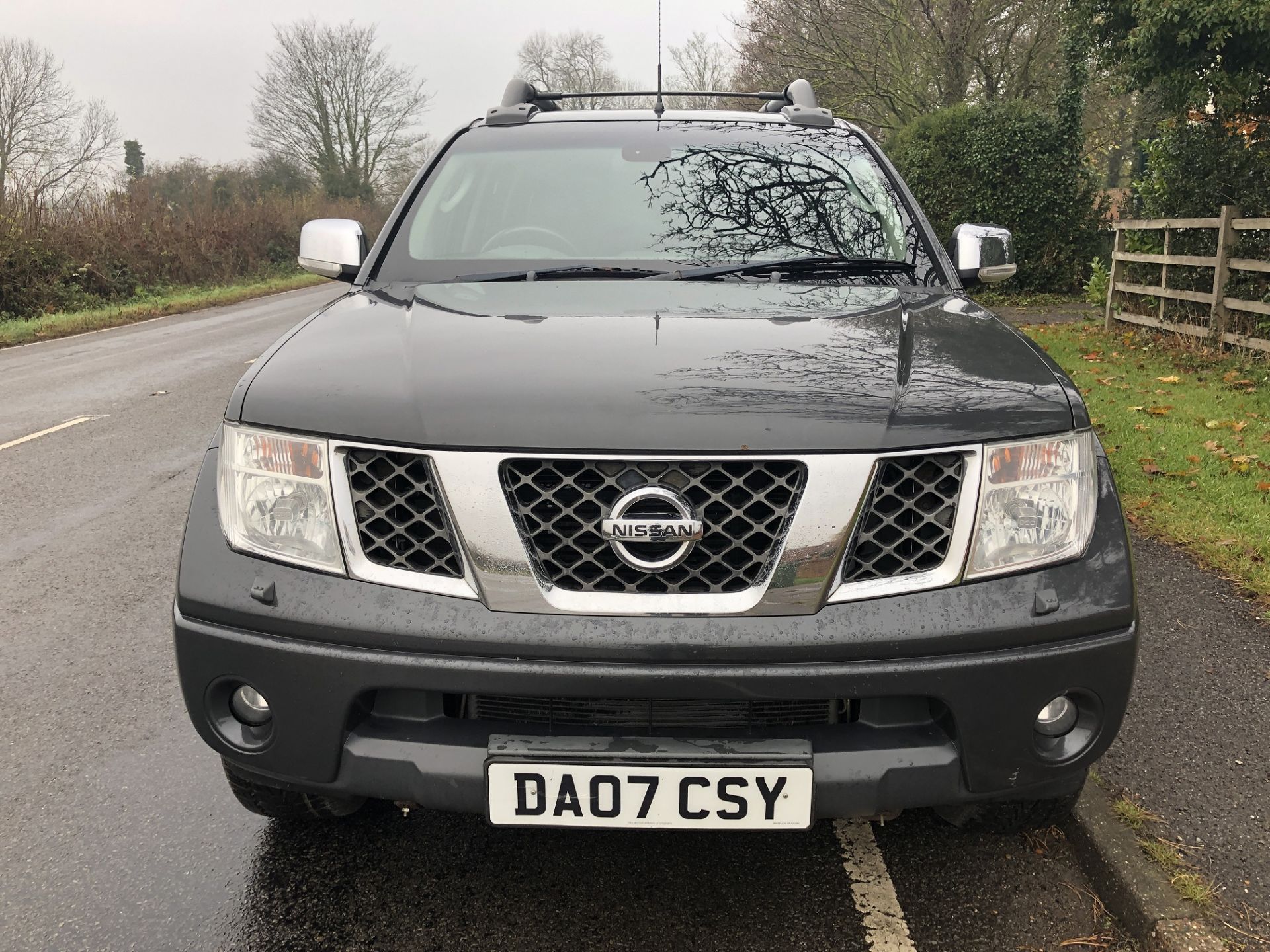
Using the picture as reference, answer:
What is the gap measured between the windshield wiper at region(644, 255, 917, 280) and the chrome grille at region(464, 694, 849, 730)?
1.26 meters

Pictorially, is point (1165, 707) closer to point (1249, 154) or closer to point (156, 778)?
point (156, 778)

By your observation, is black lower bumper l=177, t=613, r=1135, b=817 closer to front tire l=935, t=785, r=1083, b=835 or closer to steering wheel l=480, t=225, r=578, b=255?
front tire l=935, t=785, r=1083, b=835

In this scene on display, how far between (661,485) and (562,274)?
1173 mm

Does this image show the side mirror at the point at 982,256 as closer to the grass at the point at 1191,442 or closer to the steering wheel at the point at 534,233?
the steering wheel at the point at 534,233

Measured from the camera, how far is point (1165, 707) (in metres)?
3.18

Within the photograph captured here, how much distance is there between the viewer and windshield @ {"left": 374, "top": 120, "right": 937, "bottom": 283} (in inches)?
116

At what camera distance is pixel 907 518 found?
1.91 metres

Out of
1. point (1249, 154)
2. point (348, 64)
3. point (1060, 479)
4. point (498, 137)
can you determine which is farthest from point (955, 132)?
point (348, 64)

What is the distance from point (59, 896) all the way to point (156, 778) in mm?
539

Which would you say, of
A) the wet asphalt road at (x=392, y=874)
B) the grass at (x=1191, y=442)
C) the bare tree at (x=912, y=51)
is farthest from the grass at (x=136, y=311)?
the bare tree at (x=912, y=51)

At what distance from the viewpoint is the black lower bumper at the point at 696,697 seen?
1.83 m

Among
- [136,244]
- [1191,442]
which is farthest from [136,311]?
[1191,442]

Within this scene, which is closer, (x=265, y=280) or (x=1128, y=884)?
(x=1128, y=884)

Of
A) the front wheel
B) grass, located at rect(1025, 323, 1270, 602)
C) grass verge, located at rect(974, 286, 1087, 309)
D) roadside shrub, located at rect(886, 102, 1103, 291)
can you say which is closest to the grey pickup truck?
the front wheel
